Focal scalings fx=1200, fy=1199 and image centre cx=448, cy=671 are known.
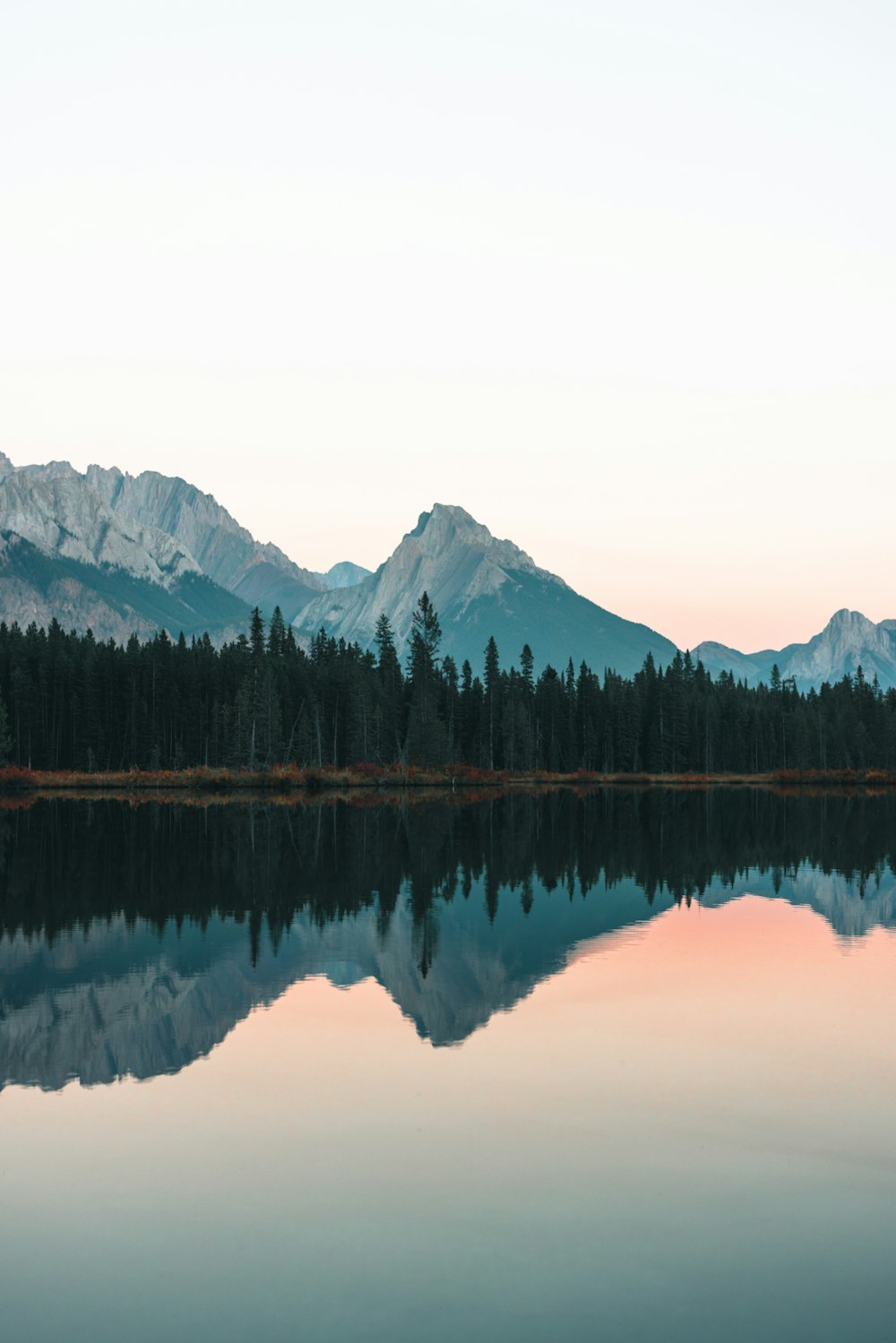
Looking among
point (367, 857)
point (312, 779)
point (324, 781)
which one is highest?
point (312, 779)

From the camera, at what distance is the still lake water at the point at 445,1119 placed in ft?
37.2

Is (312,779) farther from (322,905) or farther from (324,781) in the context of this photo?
(322,905)

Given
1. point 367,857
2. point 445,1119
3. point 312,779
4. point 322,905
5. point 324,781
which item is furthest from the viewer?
point 324,781

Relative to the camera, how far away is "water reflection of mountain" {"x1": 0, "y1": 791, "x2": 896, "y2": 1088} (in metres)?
23.4

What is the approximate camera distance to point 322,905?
38.8 meters

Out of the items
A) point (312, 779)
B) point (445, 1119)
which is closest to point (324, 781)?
point (312, 779)

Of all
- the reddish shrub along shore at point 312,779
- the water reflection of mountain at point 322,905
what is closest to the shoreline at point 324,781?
the reddish shrub along shore at point 312,779

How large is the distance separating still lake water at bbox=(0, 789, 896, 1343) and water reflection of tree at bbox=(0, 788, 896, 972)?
28.7 inches

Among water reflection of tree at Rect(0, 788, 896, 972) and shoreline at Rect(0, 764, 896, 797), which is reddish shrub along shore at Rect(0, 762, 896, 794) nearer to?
shoreline at Rect(0, 764, 896, 797)

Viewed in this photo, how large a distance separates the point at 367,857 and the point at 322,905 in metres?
16.4

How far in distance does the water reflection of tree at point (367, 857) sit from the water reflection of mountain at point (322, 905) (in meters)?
0.19

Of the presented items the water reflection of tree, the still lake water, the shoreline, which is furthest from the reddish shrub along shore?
the still lake water

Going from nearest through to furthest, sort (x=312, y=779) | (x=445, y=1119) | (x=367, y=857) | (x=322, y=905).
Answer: (x=445, y=1119) < (x=322, y=905) < (x=367, y=857) < (x=312, y=779)

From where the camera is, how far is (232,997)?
2500 centimetres
